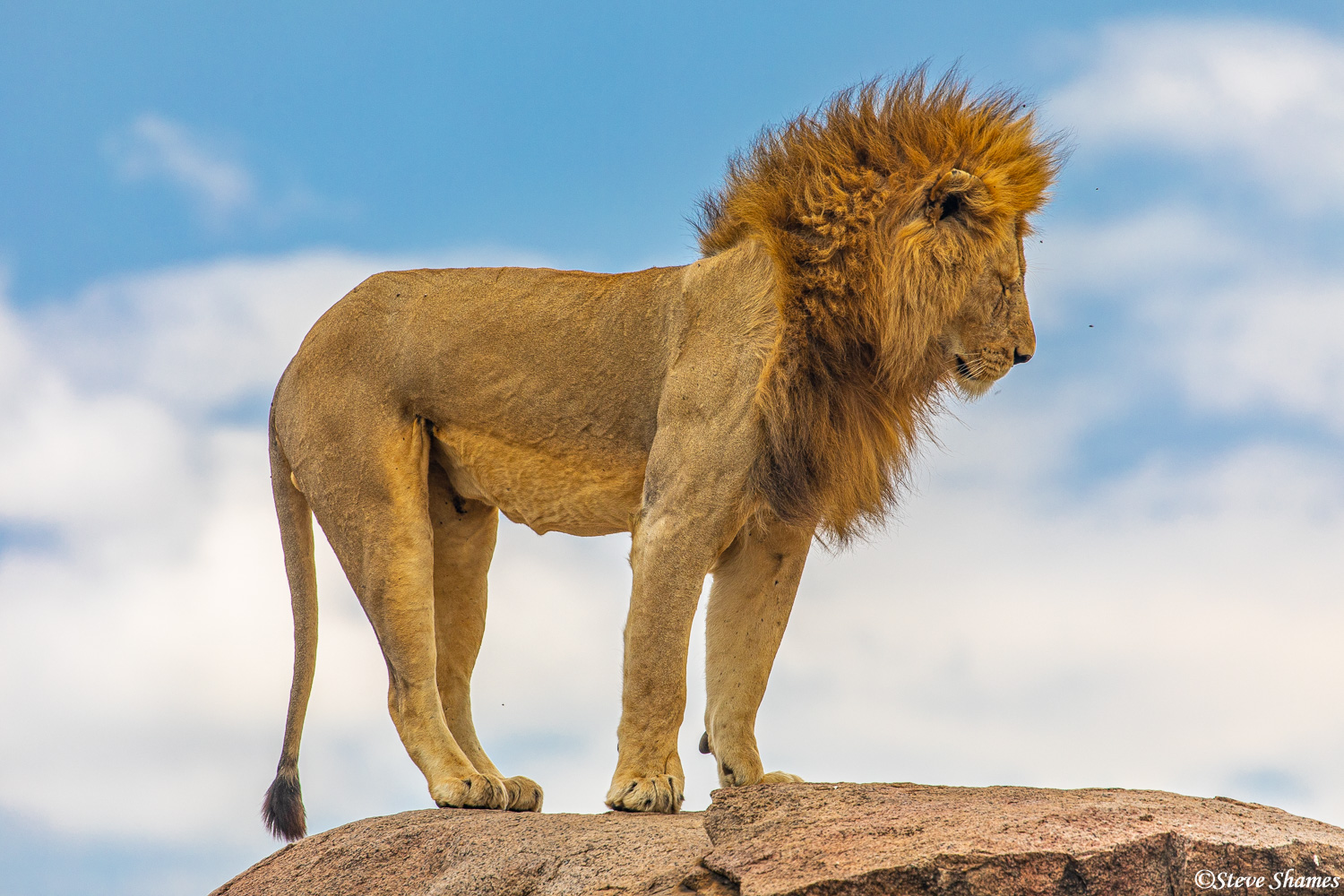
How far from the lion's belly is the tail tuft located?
151 cm

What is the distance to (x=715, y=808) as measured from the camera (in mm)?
4293

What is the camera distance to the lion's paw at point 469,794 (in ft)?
17.8

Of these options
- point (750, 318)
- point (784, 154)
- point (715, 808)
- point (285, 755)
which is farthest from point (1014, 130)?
point (285, 755)

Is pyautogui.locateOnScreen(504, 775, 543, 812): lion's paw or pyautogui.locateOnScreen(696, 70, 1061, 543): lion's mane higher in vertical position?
pyautogui.locateOnScreen(696, 70, 1061, 543): lion's mane

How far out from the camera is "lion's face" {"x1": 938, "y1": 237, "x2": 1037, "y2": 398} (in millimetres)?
5309

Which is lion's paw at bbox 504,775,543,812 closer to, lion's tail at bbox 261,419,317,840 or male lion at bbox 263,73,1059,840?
male lion at bbox 263,73,1059,840

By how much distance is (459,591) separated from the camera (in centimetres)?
628

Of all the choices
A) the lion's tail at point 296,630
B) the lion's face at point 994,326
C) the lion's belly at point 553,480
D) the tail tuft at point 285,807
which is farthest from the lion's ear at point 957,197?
the tail tuft at point 285,807

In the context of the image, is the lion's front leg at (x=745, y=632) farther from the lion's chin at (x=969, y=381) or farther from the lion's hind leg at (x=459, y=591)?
the lion's hind leg at (x=459, y=591)

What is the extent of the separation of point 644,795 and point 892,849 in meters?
1.28

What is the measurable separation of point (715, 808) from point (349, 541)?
220 centimetres

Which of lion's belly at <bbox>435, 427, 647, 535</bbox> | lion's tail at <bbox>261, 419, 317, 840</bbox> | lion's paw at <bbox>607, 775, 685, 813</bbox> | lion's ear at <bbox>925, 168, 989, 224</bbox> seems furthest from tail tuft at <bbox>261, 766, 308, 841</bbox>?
lion's ear at <bbox>925, 168, 989, 224</bbox>

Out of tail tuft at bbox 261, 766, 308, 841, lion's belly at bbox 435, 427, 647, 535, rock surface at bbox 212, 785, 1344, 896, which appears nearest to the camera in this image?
rock surface at bbox 212, 785, 1344, 896

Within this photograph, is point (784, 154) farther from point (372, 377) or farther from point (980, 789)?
point (980, 789)
